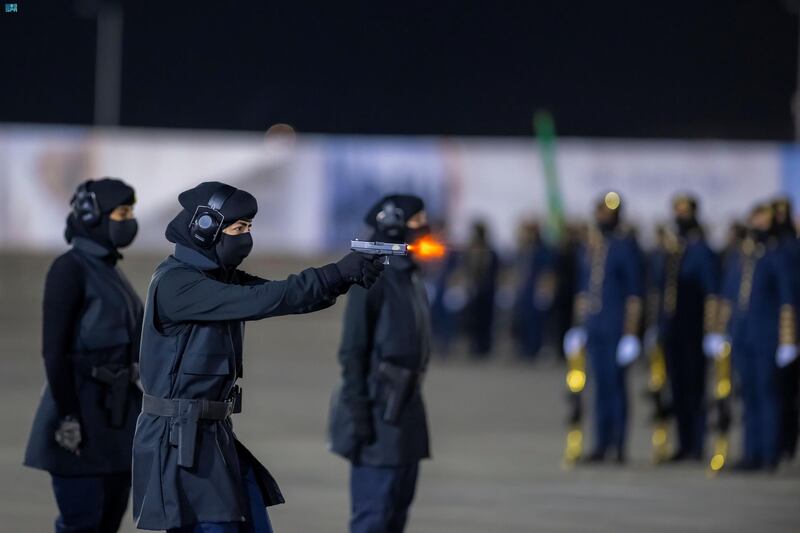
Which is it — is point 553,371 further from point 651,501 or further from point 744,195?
point 651,501

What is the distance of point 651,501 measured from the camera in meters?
12.3

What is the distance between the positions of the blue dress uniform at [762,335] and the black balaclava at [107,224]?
21.3ft

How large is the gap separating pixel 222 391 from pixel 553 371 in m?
17.7

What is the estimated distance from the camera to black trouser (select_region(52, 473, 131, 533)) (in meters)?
8.45

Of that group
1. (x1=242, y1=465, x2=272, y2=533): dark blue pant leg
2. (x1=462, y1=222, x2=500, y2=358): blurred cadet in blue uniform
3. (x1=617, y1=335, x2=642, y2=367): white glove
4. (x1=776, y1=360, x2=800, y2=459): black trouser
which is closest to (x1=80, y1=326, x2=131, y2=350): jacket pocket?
(x1=242, y1=465, x2=272, y2=533): dark blue pant leg

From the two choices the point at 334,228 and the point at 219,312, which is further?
the point at 334,228

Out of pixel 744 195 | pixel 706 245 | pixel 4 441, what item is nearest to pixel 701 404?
pixel 706 245

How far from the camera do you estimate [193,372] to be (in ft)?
22.5

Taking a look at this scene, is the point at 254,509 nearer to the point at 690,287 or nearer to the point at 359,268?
the point at 359,268

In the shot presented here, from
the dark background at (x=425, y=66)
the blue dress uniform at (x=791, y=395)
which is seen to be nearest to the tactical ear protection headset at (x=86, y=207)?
the blue dress uniform at (x=791, y=395)

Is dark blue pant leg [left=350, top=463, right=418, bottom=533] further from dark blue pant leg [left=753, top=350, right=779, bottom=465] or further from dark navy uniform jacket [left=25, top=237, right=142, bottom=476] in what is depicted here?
dark blue pant leg [left=753, top=350, right=779, bottom=465]

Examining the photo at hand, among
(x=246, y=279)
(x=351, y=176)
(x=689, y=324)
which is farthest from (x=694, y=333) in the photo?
(x=351, y=176)

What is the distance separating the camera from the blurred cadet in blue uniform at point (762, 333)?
14000mm

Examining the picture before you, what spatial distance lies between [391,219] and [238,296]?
259 centimetres
